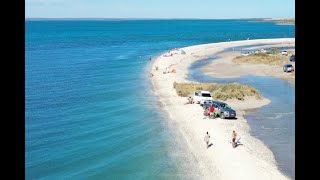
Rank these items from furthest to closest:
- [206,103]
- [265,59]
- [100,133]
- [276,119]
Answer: [265,59]
[206,103]
[276,119]
[100,133]

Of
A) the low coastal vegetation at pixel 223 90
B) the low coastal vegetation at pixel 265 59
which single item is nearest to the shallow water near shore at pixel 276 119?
the low coastal vegetation at pixel 223 90

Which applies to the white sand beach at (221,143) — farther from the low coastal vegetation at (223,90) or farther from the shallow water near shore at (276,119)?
the low coastal vegetation at (223,90)

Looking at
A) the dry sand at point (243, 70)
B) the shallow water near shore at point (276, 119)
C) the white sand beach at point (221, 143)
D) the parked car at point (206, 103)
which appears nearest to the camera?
the white sand beach at point (221, 143)

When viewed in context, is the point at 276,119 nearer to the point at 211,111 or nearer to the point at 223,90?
the point at 211,111

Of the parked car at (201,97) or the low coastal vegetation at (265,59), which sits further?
the low coastal vegetation at (265,59)

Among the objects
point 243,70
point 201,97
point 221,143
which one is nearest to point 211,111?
point 201,97

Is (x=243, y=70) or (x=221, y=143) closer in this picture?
(x=221, y=143)
